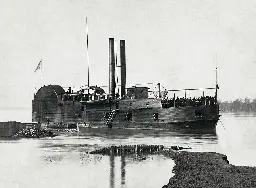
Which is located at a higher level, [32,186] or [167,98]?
[167,98]

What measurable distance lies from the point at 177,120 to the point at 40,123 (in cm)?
2048

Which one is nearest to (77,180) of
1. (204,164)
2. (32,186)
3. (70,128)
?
(32,186)

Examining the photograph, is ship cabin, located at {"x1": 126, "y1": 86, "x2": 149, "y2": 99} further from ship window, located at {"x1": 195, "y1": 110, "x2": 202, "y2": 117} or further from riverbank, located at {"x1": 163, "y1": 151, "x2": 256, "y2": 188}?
riverbank, located at {"x1": 163, "y1": 151, "x2": 256, "y2": 188}

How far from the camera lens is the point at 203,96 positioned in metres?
54.6

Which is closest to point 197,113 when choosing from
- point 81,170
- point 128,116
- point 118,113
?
point 128,116

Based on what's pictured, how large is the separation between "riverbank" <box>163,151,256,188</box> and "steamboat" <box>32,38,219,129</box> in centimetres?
2892

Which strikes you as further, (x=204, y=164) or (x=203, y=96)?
(x=203, y=96)

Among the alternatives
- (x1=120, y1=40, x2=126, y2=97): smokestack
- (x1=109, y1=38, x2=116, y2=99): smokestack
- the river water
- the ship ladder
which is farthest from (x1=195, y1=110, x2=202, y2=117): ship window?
the river water

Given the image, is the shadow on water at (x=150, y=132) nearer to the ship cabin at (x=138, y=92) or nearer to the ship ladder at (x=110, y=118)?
the ship ladder at (x=110, y=118)

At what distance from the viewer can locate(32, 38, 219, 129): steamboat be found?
53594 millimetres

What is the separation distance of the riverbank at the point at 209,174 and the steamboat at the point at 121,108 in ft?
94.9

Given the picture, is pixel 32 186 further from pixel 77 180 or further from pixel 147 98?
pixel 147 98

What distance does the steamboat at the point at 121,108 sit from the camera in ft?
176

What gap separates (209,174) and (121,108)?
1501 inches
